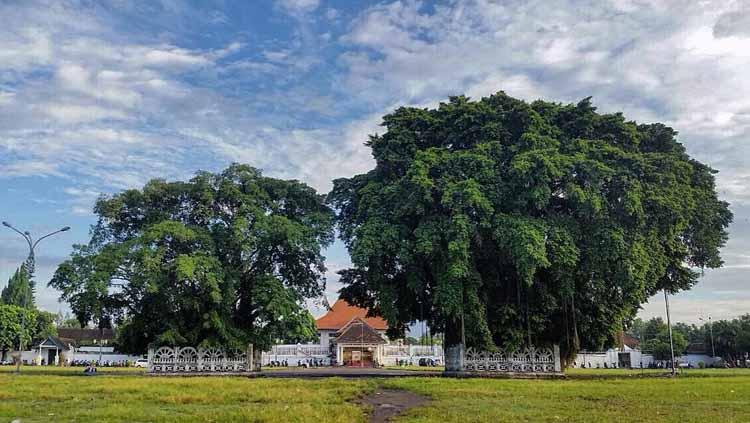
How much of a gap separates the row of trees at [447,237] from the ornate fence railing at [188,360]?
84cm

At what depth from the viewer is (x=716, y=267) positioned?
3419 cm

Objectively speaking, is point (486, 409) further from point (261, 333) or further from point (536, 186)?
point (261, 333)

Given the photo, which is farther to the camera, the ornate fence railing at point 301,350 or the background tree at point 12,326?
the ornate fence railing at point 301,350

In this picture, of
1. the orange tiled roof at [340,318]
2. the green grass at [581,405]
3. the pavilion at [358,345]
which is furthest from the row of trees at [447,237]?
the orange tiled roof at [340,318]

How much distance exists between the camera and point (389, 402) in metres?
16.0

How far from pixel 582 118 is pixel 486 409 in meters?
22.7

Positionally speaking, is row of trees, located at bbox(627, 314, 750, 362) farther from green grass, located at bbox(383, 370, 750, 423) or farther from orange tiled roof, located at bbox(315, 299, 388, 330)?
green grass, located at bbox(383, 370, 750, 423)

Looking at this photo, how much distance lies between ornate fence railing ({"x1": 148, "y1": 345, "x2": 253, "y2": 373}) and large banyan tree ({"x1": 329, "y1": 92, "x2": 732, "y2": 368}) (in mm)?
8054

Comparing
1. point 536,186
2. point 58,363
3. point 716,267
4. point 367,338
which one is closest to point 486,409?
point 536,186

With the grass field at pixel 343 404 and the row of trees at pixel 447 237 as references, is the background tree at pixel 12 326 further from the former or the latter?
the grass field at pixel 343 404

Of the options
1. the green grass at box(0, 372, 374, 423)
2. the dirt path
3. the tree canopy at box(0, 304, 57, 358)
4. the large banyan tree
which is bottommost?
the dirt path

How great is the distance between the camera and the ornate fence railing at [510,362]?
1229 inches

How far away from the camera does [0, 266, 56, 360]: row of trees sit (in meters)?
58.8

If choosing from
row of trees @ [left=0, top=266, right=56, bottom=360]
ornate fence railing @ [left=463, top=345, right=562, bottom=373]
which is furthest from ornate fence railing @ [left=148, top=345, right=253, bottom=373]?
row of trees @ [left=0, top=266, right=56, bottom=360]
